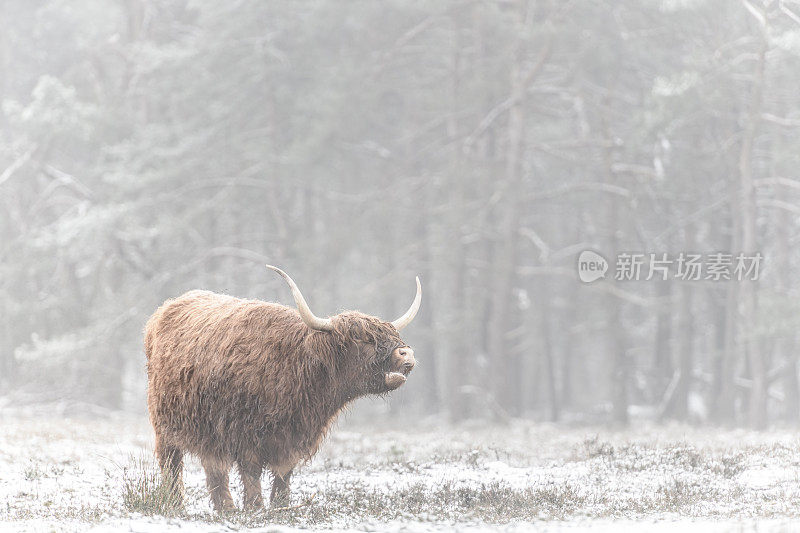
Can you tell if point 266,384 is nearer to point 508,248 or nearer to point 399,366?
point 399,366

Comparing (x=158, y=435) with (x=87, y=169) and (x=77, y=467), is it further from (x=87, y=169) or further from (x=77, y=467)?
(x=87, y=169)

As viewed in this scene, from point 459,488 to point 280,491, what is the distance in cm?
209

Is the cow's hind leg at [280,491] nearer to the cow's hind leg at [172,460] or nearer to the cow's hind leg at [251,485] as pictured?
the cow's hind leg at [251,485]

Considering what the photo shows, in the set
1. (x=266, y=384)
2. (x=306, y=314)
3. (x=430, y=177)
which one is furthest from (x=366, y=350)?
(x=430, y=177)

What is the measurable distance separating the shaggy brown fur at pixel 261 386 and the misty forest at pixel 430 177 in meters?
15.8

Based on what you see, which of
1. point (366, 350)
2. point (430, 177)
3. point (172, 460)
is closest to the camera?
point (366, 350)

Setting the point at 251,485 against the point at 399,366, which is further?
the point at 251,485

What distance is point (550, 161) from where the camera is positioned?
1198 inches

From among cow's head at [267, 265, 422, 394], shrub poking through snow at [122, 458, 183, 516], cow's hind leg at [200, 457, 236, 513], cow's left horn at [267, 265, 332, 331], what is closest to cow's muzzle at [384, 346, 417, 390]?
cow's head at [267, 265, 422, 394]

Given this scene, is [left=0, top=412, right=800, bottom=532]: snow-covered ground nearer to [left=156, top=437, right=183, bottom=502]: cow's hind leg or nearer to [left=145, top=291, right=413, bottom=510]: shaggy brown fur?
[left=156, top=437, right=183, bottom=502]: cow's hind leg

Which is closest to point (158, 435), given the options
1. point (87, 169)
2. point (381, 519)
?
point (381, 519)

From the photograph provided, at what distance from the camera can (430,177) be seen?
90.1 ft

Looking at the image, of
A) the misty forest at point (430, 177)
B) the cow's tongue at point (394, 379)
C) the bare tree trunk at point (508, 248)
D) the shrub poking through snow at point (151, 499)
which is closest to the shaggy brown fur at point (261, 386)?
the cow's tongue at point (394, 379)

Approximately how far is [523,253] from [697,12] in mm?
8916
